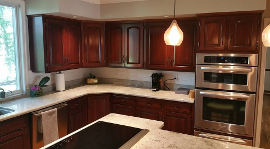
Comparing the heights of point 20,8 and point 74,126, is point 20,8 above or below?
above

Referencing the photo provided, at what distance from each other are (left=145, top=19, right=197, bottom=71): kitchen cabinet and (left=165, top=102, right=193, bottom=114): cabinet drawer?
60 cm

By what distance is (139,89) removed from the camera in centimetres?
405

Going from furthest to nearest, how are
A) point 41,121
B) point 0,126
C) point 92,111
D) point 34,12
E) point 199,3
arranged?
point 92,111, point 34,12, point 199,3, point 41,121, point 0,126

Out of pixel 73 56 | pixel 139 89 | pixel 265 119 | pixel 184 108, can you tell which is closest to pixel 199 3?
pixel 184 108

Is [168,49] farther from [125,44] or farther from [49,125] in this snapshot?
[49,125]

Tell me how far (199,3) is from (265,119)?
3.31 m

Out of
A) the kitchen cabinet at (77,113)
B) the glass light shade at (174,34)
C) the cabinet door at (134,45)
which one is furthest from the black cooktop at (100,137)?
the cabinet door at (134,45)

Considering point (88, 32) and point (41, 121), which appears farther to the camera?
point (88, 32)

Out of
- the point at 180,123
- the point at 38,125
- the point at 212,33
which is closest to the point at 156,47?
the point at 212,33

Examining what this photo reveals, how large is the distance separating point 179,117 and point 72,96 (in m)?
1.74

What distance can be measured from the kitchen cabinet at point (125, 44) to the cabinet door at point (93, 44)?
14 cm

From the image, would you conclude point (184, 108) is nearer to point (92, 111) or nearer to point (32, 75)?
point (92, 111)

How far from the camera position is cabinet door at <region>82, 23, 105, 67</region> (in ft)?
13.3

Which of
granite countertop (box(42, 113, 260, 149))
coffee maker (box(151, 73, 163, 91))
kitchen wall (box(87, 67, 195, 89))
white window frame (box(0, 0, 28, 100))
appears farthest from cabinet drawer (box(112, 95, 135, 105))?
granite countertop (box(42, 113, 260, 149))
